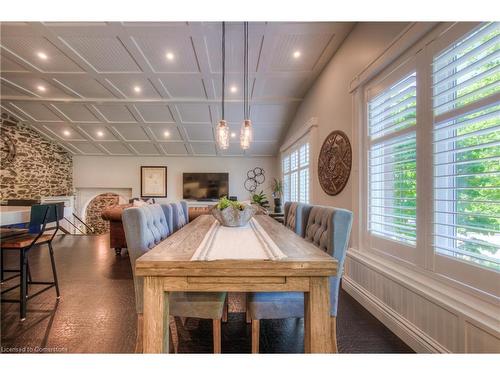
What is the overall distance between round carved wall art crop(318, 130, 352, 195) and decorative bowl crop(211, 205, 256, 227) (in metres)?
1.38

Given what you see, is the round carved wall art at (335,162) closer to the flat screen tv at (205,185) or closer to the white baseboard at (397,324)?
the white baseboard at (397,324)

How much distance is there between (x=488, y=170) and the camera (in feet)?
4.07

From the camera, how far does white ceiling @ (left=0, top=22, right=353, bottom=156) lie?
2.91 meters

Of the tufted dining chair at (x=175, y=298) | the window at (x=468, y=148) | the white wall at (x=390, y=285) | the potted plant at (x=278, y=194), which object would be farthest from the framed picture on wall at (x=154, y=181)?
the window at (x=468, y=148)

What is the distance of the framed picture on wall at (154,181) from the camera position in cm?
726

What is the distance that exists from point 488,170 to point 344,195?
153cm

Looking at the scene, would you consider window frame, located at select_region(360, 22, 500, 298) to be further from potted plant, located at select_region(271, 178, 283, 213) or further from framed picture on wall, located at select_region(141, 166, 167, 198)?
framed picture on wall, located at select_region(141, 166, 167, 198)

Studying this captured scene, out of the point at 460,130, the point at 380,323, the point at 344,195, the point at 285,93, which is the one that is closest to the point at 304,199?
the point at 344,195

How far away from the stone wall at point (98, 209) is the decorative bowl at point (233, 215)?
7.14m

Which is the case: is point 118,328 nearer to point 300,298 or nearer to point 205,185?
point 300,298

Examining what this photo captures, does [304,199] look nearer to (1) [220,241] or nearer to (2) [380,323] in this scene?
(2) [380,323]

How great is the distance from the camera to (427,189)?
161 centimetres

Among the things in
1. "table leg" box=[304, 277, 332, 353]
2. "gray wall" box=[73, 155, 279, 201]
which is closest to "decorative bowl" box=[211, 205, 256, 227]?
"table leg" box=[304, 277, 332, 353]
